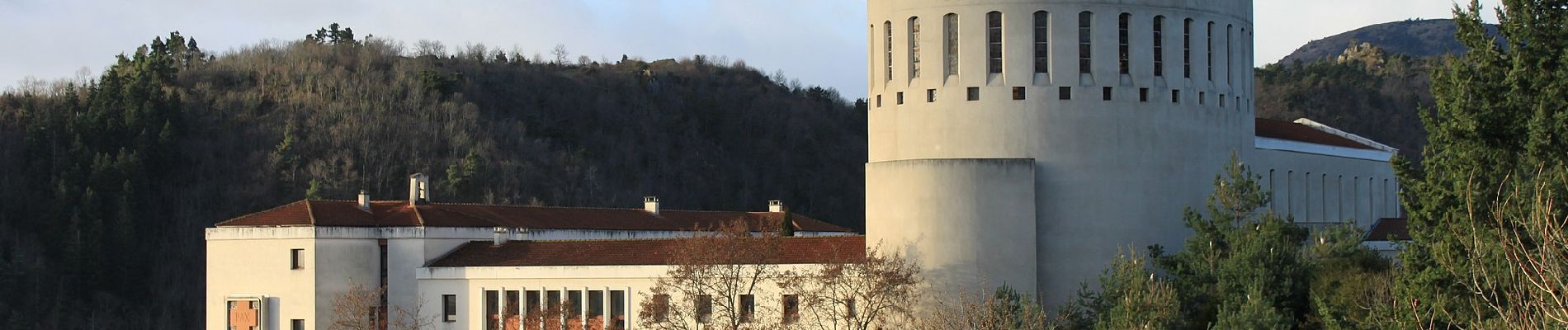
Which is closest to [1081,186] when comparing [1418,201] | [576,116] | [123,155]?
[1418,201]

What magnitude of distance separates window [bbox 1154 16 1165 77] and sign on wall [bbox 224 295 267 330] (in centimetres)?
2704

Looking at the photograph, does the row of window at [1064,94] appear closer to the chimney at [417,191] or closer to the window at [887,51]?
the window at [887,51]

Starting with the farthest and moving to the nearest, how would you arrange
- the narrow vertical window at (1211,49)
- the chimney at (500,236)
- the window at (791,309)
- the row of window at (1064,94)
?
the chimney at (500,236), the window at (791,309), the narrow vertical window at (1211,49), the row of window at (1064,94)

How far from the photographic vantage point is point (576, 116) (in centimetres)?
13325

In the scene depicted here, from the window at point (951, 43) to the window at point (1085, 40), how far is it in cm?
291

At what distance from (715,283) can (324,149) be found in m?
64.5

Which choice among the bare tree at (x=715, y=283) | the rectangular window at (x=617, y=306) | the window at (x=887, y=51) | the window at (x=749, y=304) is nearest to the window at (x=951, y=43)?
the window at (x=887, y=51)

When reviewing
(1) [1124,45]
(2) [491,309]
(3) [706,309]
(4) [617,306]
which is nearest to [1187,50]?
(1) [1124,45]

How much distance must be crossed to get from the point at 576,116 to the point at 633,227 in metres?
65.5

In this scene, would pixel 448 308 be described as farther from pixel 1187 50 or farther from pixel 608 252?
pixel 1187 50

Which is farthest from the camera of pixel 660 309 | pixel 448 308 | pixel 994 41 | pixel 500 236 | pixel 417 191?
pixel 417 191

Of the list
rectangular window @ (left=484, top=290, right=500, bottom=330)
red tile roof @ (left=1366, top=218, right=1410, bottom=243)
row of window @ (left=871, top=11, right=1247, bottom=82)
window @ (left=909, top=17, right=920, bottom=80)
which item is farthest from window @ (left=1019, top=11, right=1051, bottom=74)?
rectangular window @ (left=484, top=290, right=500, bottom=330)

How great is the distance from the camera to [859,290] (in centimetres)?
4475

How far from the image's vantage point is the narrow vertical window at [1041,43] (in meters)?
45.2
